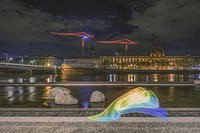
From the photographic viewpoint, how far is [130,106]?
8.80 m

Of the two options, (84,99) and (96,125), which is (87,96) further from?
(96,125)

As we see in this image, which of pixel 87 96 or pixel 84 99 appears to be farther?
pixel 87 96

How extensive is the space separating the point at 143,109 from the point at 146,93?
904 millimetres

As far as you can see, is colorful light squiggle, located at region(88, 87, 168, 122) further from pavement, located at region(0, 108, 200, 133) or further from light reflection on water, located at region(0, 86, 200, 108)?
light reflection on water, located at region(0, 86, 200, 108)

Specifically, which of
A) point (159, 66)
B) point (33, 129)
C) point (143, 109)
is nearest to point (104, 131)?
point (33, 129)

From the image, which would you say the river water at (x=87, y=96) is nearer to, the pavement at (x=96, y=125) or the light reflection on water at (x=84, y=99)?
the light reflection on water at (x=84, y=99)

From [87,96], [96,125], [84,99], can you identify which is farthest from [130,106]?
[87,96]

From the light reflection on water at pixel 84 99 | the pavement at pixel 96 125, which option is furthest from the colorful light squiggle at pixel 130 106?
the light reflection on water at pixel 84 99

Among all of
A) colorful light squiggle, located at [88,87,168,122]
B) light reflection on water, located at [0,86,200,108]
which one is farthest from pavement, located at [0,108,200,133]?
light reflection on water, located at [0,86,200,108]

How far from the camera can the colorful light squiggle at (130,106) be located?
26.5 feet

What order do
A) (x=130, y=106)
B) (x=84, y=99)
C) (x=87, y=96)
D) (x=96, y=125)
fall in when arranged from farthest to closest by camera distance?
1. (x=87, y=96)
2. (x=84, y=99)
3. (x=130, y=106)
4. (x=96, y=125)

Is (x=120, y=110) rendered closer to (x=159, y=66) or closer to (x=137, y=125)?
(x=137, y=125)

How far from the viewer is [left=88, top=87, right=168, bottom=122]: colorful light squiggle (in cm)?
808

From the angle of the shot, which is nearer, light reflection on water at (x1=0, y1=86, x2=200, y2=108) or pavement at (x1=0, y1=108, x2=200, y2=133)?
pavement at (x1=0, y1=108, x2=200, y2=133)
